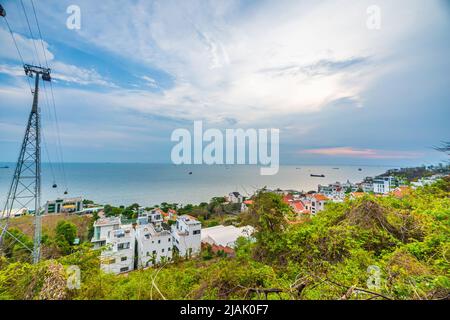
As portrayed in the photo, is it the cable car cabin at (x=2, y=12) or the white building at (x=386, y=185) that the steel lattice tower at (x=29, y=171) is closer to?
the cable car cabin at (x=2, y=12)

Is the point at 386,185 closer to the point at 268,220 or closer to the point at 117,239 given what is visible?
the point at 268,220

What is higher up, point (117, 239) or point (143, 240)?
point (117, 239)

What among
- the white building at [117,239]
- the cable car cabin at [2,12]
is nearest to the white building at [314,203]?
the white building at [117,239]

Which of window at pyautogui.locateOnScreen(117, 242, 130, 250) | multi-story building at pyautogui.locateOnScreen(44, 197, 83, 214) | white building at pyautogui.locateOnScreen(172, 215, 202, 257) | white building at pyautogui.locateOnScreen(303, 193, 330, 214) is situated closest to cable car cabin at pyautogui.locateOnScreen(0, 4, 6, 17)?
window at pyautogui.locateOnScreen(117, 242, 130, 250)

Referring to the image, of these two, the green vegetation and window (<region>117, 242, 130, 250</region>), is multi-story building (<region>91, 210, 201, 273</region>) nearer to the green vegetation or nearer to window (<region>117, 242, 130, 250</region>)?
window (<region>117, 242, 130, 250</region>)

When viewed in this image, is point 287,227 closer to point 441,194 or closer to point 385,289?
point 385,289

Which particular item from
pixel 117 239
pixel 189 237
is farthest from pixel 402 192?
pixel 117 239

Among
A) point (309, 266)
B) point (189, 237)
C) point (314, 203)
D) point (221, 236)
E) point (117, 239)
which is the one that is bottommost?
point (221, 236)
